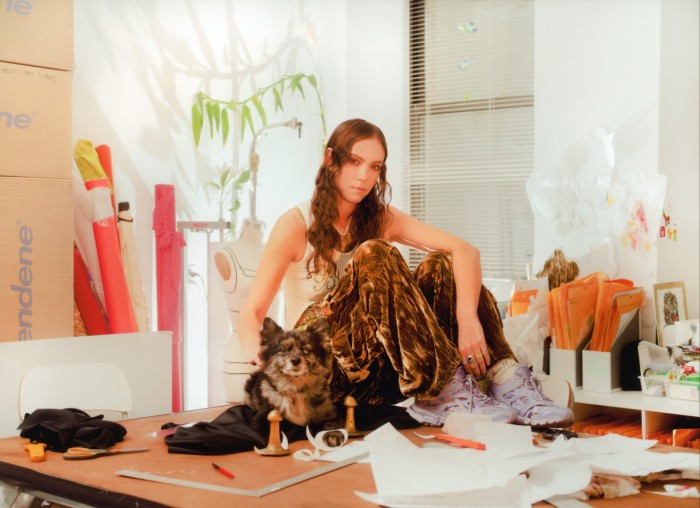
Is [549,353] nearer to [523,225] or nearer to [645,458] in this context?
[523,225]

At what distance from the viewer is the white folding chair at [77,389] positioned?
158 centimetres

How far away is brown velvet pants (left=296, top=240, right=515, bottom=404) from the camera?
154cm

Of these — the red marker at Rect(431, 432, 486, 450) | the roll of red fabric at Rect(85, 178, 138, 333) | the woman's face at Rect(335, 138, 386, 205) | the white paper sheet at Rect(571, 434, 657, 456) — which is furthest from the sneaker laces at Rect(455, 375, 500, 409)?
the roll of red fabric at Rect(85, 178, 138, 333)

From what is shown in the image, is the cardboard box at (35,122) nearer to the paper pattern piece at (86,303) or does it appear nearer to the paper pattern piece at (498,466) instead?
the paper pattern piece at (86,303)

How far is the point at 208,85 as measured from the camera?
2471mm

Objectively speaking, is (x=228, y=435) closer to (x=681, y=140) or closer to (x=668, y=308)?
(x=668, y=308)

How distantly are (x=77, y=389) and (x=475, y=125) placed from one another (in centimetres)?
151

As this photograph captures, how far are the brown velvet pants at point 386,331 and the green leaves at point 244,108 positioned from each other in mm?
1002

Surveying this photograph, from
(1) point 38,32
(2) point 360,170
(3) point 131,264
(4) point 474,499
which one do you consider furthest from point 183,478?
(1) point 38,32

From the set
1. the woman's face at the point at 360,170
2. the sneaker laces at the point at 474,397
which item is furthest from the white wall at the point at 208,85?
the sneaker laces at the point at 474,397

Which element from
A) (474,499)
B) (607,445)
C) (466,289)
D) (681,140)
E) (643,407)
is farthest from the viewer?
(681,140)

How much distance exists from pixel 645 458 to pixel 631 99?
123cm

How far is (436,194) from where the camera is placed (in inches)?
99.2

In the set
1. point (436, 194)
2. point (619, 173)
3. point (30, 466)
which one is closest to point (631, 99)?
point (619, 173)
